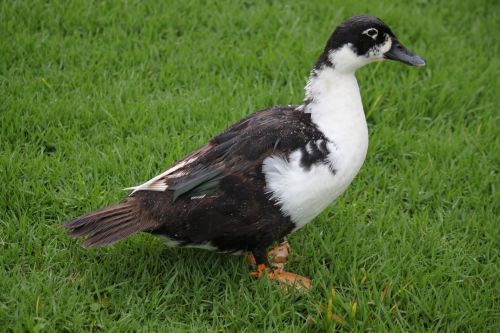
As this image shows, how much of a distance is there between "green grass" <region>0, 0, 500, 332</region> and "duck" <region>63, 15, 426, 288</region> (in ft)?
0.81

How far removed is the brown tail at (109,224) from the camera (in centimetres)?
306

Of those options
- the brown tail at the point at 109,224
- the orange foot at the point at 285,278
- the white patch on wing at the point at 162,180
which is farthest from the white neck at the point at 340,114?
the brown tail at the point at 109,224

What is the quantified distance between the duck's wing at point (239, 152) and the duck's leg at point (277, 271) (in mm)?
515

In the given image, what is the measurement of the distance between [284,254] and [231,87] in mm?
1560

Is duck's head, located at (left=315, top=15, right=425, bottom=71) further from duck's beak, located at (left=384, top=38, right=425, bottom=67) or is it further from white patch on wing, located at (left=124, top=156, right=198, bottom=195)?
white patch on wing, located at (left=124, top=156, right=198, bottom=195)

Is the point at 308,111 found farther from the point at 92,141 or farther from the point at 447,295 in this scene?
the point at 92,141

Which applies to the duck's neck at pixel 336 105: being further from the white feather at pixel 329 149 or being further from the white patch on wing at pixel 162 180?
the white patch on wing at pixel 162 180

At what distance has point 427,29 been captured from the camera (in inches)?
209

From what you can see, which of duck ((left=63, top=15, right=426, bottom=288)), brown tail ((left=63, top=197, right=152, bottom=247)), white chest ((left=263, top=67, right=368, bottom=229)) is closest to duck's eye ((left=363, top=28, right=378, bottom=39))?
duck ((left=63, top=15, right=426, bottom=288))

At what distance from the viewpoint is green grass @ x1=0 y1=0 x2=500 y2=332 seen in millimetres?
3100

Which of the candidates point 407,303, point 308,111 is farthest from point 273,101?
point 407,303

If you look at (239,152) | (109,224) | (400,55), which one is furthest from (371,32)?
(109,224)

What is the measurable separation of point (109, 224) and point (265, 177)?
83cm

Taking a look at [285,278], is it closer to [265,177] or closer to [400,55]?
[265,177]
